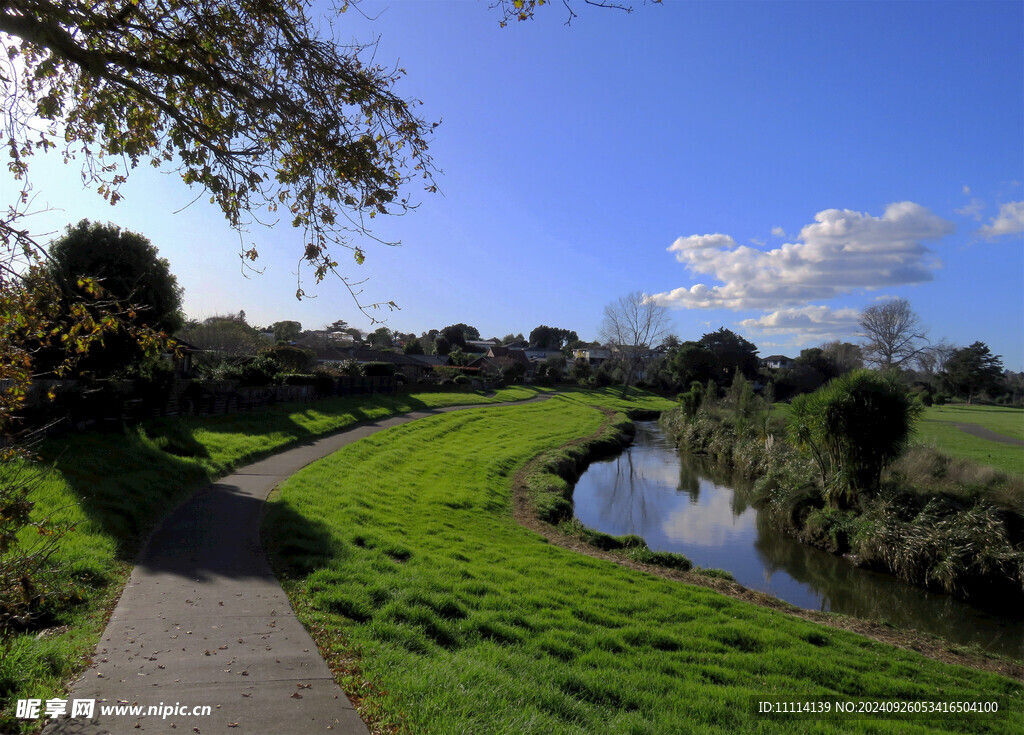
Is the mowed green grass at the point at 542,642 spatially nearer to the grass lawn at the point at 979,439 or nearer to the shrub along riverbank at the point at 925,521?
the shrub along riverbank at the point at 925,521

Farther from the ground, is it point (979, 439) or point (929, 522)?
point (979, 439)

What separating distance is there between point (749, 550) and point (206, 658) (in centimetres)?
1349

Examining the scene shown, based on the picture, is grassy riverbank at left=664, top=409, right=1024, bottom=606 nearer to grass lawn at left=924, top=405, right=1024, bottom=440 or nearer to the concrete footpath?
the concrete footpath

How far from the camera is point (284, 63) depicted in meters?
5.68

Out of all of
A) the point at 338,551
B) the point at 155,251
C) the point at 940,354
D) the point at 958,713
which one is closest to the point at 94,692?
the point at 338,551

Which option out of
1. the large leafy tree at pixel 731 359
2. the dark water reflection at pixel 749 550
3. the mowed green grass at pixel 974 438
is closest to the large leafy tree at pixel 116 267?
the dark water reflection at pixel 749 550

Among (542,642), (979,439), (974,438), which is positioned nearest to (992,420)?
(974,438)

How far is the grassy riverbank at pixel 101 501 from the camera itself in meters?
4.61

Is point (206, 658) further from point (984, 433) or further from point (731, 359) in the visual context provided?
point (731, 359)

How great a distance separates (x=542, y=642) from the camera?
6809 millimetres

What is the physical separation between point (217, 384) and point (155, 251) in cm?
469

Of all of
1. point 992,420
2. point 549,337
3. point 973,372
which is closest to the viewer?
point 992,420

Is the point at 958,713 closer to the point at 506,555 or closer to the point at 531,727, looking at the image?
the point at 531,727

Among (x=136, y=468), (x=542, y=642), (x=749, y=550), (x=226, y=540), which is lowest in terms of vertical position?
(x=749, y=550)
